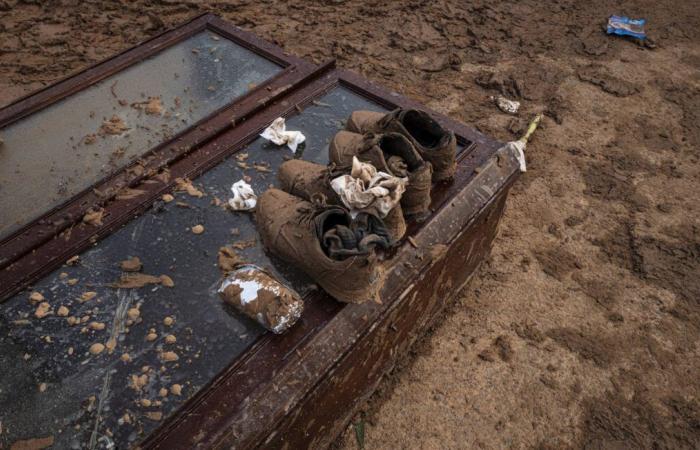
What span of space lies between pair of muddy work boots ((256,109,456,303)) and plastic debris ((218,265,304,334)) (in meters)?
0.13

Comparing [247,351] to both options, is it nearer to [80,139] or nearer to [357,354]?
[357,354]

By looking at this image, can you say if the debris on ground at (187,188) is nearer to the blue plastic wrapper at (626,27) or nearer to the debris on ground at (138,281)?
the debris on ground at (138,281)

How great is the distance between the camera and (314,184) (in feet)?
6.86

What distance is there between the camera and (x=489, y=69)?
13.7ft

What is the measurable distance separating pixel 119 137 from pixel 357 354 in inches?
63.0

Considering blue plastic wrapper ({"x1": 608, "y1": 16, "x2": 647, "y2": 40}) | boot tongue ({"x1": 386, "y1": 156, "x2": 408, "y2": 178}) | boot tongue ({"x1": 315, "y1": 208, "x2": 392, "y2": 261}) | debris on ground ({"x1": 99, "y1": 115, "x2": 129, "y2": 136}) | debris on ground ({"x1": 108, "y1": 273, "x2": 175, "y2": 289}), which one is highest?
boot tongue ({"x1": 386, "y1": 156, "x2": 408, "y2": 178})

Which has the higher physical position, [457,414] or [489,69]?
[489,69]

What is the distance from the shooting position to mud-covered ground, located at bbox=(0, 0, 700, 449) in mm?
2381

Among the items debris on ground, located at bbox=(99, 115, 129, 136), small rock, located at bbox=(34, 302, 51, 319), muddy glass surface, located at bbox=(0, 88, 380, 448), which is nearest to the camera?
muddy glass surface, located at bbox=(0, 88, 380, 448)

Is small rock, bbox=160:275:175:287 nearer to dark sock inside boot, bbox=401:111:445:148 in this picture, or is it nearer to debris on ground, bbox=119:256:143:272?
debris on ground, bbox=119:256:143:272

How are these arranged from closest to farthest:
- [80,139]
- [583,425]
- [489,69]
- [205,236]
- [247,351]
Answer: [247,351] < [205,236] < [583,425] < [80,139] < [489,69]

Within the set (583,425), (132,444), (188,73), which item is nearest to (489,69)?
(188,73)

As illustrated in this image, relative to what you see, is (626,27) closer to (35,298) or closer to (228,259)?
(228,259)

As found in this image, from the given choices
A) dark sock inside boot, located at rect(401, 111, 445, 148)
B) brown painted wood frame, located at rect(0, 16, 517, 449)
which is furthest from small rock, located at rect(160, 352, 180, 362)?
dark sock inside boot, located at rect(401, 111, 445, 148)
